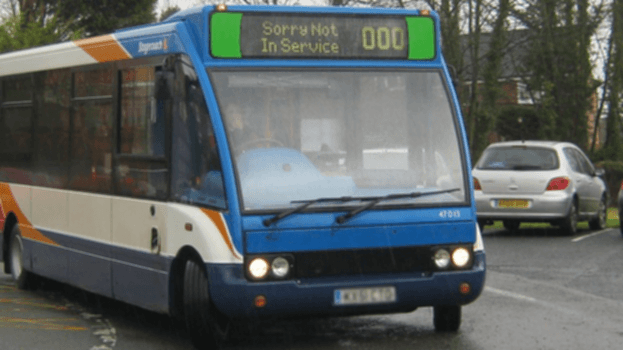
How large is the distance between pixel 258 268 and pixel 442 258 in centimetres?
138

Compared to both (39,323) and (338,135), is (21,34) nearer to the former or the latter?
(39,323)

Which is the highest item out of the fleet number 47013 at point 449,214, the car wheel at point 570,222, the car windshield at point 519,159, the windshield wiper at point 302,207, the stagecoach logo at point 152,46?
the stagecoach logo at point 152,46

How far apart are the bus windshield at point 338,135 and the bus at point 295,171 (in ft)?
0.03

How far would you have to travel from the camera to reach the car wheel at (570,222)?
2145 cm

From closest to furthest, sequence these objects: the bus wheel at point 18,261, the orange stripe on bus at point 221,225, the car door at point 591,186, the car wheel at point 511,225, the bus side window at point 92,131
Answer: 1. the orange stripe on bus at point 221,225
2. the bus side window at point 92,131
3. the bus wheel at point 18,261
4. the car door at point 591,186
5. the car wheel at point 511,225

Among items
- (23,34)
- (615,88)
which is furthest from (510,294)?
(615,88)

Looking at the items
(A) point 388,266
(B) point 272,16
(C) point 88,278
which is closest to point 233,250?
(A) point 388,266

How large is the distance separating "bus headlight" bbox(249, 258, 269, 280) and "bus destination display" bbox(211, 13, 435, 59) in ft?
5.04

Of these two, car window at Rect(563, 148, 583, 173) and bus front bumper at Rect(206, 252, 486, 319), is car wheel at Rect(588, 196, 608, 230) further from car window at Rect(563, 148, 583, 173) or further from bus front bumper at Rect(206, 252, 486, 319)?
bus front bumper at Rect(206, 252, 486, 319)

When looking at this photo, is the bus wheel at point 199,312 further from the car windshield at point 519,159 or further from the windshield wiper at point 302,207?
the car windshield at point 519,159

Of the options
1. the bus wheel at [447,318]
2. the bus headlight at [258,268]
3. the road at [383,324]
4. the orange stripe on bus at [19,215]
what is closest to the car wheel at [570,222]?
the road at [383,324]

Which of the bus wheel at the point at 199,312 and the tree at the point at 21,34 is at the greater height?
the tree at the point at 21,34

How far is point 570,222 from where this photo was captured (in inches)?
847

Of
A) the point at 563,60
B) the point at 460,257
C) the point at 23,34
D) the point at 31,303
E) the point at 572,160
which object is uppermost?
the point at 23,34
